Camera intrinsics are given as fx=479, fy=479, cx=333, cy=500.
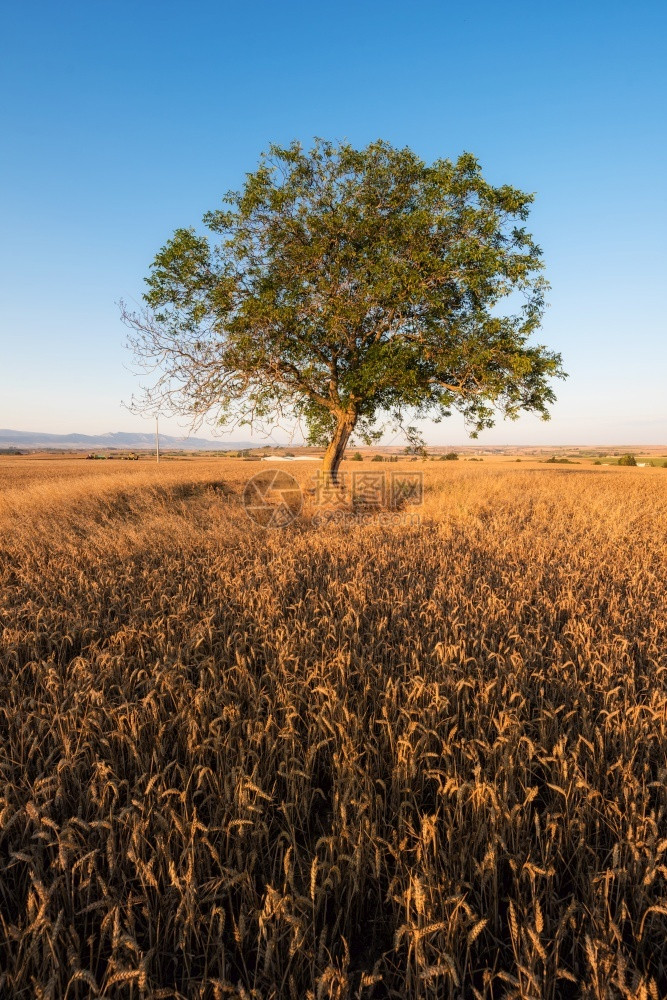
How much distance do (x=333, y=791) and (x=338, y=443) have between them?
46.3 feet

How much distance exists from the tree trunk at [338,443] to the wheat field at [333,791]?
1066 cm

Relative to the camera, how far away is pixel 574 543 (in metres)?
7.52

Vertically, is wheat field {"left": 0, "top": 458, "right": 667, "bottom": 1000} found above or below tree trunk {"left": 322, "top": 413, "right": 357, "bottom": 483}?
below

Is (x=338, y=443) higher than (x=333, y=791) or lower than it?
higher

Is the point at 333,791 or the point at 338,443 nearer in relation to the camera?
the point at 333,791

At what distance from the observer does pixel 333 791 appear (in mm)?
2062

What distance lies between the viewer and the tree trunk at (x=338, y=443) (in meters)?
15.4

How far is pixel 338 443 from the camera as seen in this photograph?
1581 centimetres

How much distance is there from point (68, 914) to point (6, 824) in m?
0.40

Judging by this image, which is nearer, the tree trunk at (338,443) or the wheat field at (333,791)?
the wheat field at (333,791)

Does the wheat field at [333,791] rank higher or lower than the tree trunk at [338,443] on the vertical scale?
lower

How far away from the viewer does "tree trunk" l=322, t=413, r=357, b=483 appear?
15.4 m

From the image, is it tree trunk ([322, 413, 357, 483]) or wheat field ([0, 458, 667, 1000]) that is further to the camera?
tree trunk ([322, 413, 357, 483])

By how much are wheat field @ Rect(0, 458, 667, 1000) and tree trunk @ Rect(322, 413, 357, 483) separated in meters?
10.7
